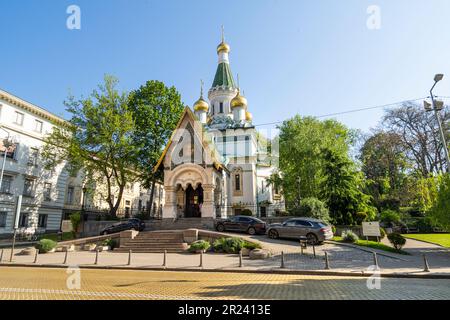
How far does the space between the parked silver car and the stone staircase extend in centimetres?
680

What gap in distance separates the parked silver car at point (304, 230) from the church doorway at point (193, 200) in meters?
10.00

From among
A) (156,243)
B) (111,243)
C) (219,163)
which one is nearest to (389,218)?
(219,163)

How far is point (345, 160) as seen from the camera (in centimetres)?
2644

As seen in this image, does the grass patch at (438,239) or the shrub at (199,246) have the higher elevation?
the shrub at (199,246)

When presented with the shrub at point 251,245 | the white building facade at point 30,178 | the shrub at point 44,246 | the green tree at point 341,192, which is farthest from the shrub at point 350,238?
the shrub at point 44,246

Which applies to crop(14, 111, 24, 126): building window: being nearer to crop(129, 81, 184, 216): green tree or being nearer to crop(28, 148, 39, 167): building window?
crop(28, 148, 39, 167): building window

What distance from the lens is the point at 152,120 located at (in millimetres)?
31375

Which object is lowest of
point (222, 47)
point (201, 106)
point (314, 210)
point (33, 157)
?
point (314, 210)

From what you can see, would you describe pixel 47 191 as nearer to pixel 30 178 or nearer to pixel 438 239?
pixel 30 178

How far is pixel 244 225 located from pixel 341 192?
10.0 m

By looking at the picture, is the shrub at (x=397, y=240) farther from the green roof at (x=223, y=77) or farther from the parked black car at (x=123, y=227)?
the green roof at (x=223, y=77)

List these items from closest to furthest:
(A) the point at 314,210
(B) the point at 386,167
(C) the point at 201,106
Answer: (A) the point at 314,210 < (C) the point at 201,106 < (B) the point at 386,167

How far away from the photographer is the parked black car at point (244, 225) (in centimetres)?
2195

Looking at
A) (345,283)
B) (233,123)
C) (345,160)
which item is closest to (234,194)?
(233,123)
